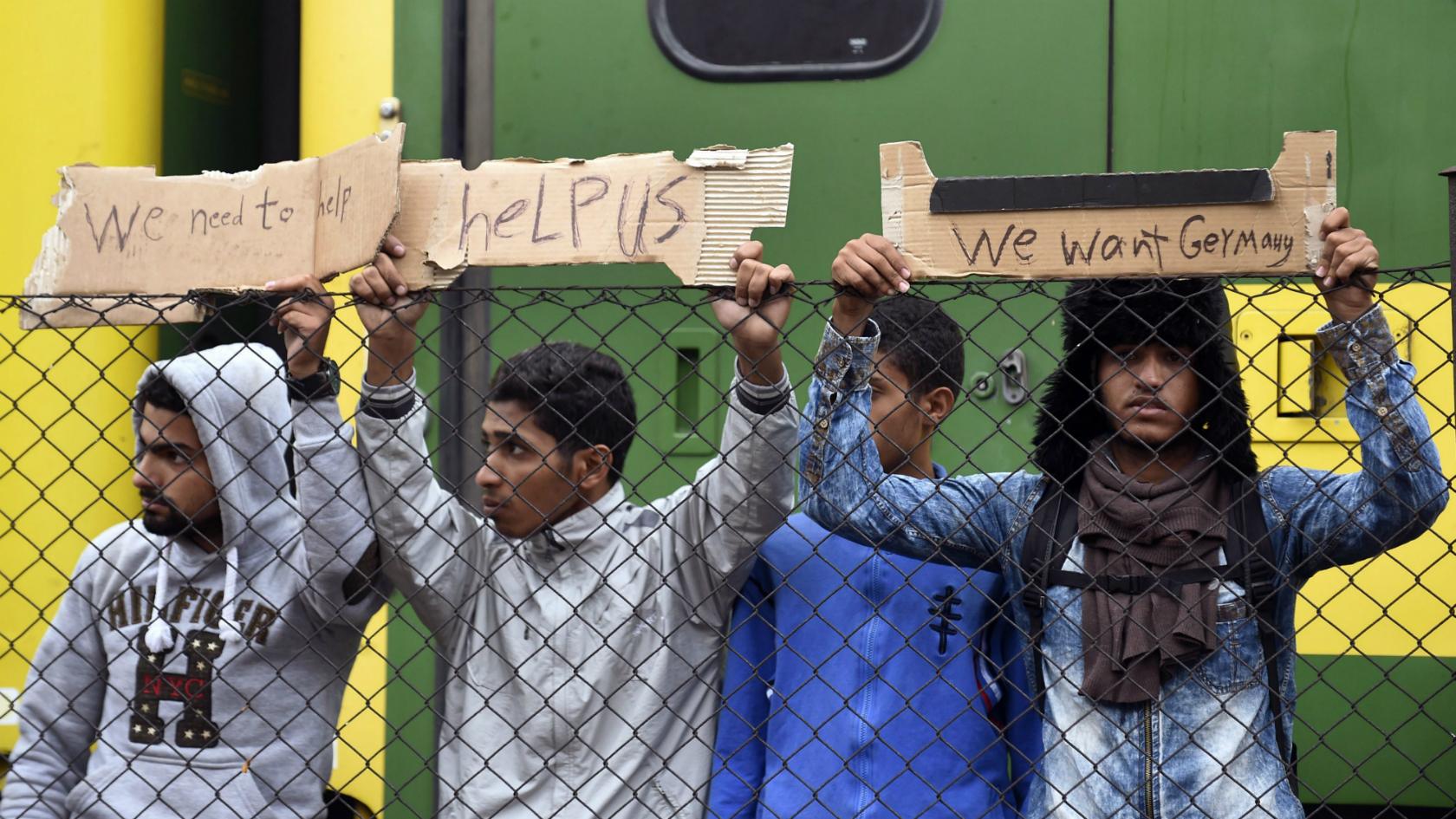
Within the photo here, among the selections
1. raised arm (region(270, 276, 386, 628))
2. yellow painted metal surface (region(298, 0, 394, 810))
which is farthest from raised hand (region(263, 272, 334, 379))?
yellow painted metal surface (region(298, 0, 394, 810))

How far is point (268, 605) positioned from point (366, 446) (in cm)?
37

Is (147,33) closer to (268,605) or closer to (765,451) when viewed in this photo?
(268,605)

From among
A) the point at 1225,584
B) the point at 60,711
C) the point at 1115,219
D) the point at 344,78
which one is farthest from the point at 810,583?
the point at 344,78

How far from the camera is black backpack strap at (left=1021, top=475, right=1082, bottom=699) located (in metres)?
2.08

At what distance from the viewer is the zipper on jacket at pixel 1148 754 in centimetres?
199

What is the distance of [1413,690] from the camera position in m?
2.77

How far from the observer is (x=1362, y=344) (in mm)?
1859

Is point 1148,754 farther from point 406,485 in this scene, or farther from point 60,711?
point 60,711

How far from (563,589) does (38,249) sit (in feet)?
5.32

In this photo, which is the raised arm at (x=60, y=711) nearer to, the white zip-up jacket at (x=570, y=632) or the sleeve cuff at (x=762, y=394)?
the white zip-up jacket at (x=570, y=632)

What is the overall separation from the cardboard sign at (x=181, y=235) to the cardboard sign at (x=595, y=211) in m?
0.12

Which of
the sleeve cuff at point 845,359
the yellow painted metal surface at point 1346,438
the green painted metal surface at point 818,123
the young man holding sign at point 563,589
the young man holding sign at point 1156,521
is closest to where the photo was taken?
the young man holding sign at point 1156,521

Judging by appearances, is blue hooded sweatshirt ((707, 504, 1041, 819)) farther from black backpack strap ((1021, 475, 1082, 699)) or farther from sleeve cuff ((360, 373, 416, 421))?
sleeve cuff ((360, 373, 416, 421))

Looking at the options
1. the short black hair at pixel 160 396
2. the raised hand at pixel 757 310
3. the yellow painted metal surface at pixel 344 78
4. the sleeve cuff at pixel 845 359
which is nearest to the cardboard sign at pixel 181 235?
the short black hair at pixel 160 396
